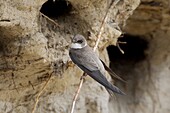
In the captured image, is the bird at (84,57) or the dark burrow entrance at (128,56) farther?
the dark burrow entrance at (128,56)

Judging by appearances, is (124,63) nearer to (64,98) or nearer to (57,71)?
(64,98)

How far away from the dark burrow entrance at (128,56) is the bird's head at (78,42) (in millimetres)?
1094

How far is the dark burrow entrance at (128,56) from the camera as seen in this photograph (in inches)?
133

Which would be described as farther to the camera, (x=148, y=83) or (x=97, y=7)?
(x=148, y=83)

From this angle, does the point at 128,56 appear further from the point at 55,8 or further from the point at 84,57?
the point at 84,57

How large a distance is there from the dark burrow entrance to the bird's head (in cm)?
109

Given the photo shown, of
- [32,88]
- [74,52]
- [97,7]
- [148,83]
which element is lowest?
[148,83]

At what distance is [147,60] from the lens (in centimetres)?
338

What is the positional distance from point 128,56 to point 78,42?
123 cm

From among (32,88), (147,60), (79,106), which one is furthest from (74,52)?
(147,60)

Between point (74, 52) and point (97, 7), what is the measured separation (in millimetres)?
262

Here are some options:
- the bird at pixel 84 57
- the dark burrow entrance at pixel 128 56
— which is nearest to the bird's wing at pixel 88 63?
the bird at pixel 84 57

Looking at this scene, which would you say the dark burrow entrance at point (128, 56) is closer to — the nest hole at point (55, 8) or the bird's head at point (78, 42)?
the nest hole at point (55, 8)

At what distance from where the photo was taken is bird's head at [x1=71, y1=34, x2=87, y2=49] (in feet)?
7.47
